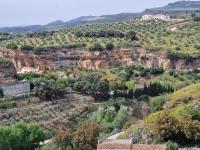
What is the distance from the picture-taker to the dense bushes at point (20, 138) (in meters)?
47.5

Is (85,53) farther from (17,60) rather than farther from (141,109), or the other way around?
(141,109)

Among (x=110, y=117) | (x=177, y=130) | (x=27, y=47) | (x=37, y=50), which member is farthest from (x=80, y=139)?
(x=27, y=47)

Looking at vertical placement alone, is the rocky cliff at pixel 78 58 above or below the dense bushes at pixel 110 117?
below

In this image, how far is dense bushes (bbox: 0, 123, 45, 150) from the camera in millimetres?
47500

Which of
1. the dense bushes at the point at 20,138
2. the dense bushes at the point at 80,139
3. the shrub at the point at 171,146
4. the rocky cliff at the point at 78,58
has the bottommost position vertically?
the rocky cliff at the point at 78,58

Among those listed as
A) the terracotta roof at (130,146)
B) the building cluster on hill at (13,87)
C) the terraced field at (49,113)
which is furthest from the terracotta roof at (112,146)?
the building cluster on hill at (13,87)

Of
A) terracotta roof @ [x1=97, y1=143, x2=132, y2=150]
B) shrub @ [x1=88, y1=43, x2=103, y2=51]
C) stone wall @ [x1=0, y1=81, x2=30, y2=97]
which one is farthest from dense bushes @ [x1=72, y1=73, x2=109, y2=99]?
terracotta roof @ [x1=97, y1=143, x2=132, y2=150]

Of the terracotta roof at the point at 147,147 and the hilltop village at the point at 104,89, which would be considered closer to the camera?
the terracotta roof at the point at 147,147

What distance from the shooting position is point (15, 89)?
73.1 m

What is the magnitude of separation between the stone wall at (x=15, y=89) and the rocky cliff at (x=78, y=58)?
28.2 metres

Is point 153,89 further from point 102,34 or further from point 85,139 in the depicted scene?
point 102,34

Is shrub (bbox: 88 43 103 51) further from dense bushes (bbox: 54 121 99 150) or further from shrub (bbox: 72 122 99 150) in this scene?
shrub (bbox: 72 122 99 150)

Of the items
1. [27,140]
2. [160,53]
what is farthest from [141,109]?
[160,53]

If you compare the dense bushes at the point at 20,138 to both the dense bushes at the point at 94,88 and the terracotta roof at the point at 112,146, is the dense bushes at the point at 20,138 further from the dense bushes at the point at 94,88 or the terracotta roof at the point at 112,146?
the dense bushes at the point at 94,88
